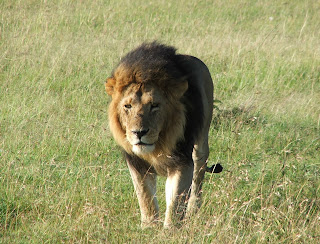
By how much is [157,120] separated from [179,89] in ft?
0.89

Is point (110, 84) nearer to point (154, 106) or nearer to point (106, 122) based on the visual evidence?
point (154, 106)

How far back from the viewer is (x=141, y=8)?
10523 mm

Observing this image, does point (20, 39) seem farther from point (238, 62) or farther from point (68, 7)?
point (238, 62)

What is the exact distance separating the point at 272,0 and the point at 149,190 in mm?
9644

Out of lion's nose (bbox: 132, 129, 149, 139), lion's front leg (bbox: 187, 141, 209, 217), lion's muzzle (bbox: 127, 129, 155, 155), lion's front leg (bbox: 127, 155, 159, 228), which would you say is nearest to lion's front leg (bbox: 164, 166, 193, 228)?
Result: lion's front leg (bbox: 127, 155, 159, 228)

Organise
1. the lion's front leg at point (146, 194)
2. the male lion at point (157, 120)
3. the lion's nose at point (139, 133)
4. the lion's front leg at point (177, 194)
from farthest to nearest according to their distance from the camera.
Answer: the lion's front leg at point (146, 194) → the lion's front leg at point (177, 194) → the male lion at point (157, 120) → the lion's nose at point (139, 133)

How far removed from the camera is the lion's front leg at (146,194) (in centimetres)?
387

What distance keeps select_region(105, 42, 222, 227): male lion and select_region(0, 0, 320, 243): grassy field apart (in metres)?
0.23

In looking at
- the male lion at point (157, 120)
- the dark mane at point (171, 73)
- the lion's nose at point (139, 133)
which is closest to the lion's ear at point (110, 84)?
the male lion at point (157, 120)

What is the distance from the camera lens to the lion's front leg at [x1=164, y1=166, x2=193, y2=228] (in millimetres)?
3744

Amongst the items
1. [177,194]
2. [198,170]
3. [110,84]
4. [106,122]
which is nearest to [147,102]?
[110,84]

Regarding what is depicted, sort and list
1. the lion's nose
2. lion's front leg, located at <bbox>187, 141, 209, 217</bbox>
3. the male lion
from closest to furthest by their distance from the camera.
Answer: the lion's nose, the male lion, lion's front leg, located at <bbox>187, 141, 209, 217</bbox>

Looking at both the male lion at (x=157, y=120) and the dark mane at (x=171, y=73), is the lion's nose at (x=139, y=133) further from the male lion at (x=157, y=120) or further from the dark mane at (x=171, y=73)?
the dark mane at (x=171, y=73)

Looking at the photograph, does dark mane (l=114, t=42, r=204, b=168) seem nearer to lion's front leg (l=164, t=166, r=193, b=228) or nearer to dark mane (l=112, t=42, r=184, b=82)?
dark mane (l=112, t=42, r=184, b=82)
